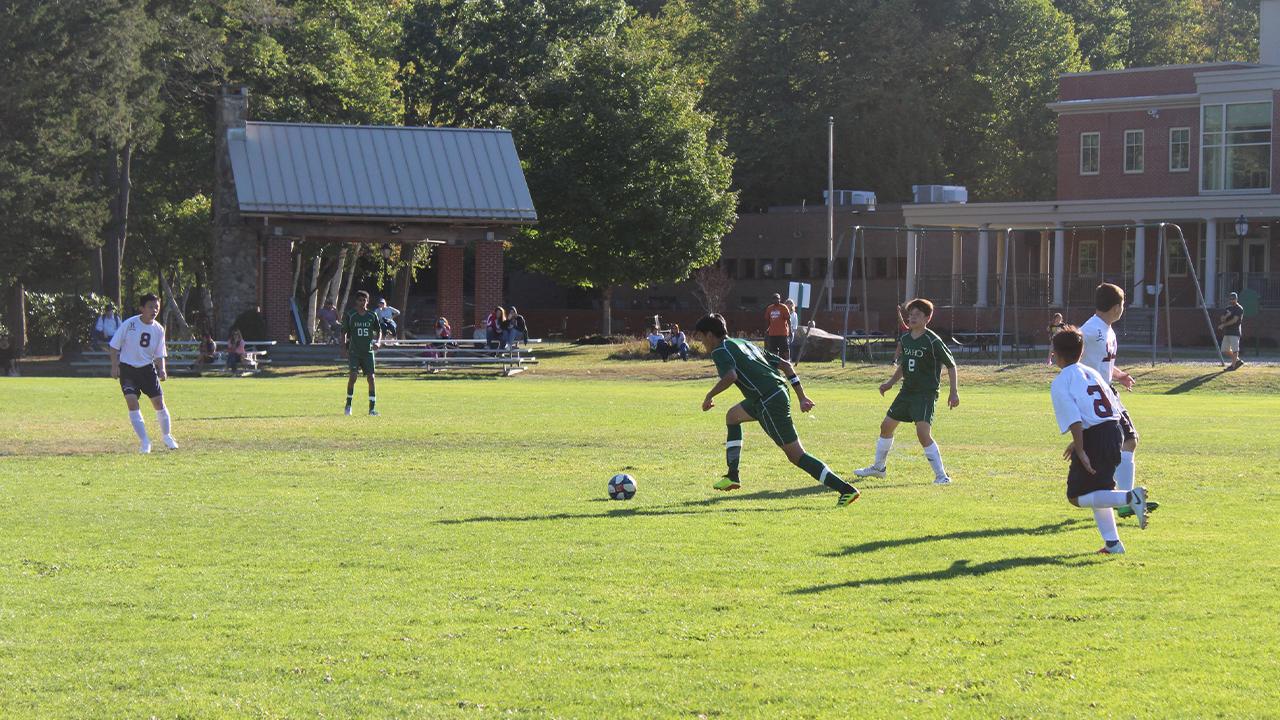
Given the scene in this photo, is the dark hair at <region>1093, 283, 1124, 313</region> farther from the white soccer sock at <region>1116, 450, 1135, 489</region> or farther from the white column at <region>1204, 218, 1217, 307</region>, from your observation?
the white column at <region>1204, 218, 1217, 307</region>

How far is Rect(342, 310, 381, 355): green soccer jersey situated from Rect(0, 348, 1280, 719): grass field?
5418mm

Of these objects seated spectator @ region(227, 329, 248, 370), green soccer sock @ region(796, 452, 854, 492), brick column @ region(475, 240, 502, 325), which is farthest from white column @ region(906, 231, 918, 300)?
green soccer sock @ region(796, 452, 854, 492)

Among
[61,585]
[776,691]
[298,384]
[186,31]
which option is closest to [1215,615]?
[776,691]

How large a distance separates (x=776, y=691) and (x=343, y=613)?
284 cm

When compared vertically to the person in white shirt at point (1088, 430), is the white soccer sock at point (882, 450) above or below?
below

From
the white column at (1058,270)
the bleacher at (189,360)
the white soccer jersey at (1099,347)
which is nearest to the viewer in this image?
the white soccer jersey at (1099,347)

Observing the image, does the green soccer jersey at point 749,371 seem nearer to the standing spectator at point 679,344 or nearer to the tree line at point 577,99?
the standing spectator at point 679,344

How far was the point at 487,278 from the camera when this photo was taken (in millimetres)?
47688

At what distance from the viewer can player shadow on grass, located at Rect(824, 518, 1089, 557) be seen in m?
11.0

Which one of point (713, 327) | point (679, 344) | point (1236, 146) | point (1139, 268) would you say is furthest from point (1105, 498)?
point (1236, 146)

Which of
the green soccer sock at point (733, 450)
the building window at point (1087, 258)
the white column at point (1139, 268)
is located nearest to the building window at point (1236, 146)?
the white column at point (1139, 268)

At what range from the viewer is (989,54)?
69.3m

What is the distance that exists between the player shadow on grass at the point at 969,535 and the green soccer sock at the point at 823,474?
1.54 m

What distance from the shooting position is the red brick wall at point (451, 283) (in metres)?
47.1
